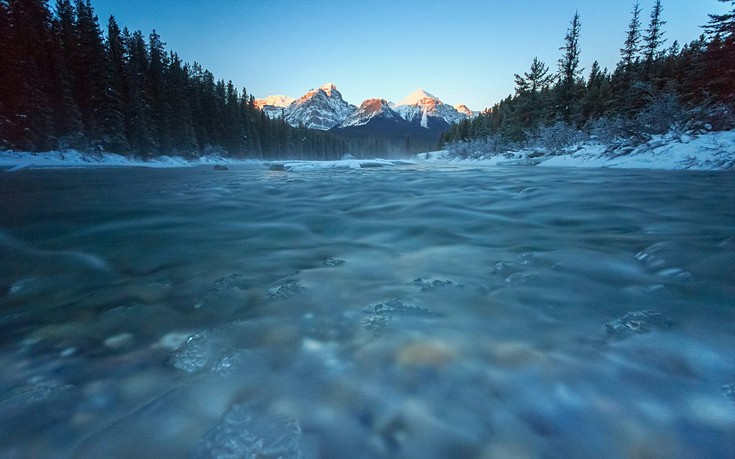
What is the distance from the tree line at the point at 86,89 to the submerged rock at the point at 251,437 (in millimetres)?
32328

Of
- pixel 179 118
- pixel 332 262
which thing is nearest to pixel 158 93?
pixel 179 118

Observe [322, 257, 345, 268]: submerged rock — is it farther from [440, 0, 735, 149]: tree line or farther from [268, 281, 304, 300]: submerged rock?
[440, 0, 735, 149]: tree line

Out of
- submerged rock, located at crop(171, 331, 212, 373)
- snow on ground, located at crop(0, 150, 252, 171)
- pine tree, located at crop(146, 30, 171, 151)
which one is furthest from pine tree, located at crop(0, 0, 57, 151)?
submerged rock, located at crop(171, 331, 212, 373)

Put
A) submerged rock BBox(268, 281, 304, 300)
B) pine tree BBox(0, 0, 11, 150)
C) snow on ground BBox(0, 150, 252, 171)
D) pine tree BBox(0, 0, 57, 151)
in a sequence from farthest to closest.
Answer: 1. pine tree BBox(0, 0, 57, 151)
2. pine tree BBox(0, 0, 11, 150)
3. snow on ground BBox(0, 150, 252, 171)
4. submerged rock BBox(268, 281, 304, 300)

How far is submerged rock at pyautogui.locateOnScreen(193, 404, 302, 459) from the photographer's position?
0.97 metres

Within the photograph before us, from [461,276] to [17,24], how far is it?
41.3 metres

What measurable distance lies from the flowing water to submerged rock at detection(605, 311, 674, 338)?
1cm

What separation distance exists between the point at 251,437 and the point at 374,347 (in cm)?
62

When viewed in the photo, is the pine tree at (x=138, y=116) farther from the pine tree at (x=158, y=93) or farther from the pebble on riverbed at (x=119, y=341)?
the pebble on riverbed at (x=119, y=341)

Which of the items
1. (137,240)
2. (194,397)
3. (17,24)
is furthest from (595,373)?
(17,24)

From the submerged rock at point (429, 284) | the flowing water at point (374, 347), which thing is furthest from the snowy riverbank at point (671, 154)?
→ the submerged rock at point (429, 284)

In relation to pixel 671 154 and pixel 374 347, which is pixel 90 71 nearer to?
pixel 374 347

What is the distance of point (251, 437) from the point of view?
1028 mm

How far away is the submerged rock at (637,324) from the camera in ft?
4.95
